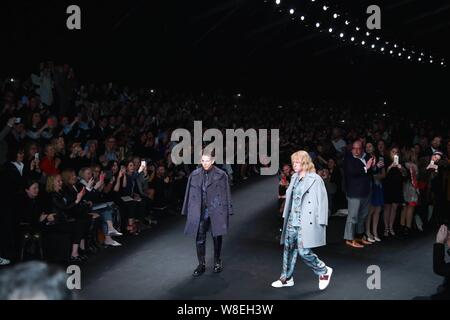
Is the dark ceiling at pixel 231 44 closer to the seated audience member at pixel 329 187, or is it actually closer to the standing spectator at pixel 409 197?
the seated audience member at pixel 329 187

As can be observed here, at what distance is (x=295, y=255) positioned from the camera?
5863 mm

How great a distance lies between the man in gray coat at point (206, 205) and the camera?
249 inches

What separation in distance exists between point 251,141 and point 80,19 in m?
6.73

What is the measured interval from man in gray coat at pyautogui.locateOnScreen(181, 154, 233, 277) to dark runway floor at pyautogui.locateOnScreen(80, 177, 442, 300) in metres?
0.51

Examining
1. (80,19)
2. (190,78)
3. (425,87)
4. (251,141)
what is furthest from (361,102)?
(80,19)

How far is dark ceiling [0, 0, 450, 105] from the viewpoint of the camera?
13594 millimetres

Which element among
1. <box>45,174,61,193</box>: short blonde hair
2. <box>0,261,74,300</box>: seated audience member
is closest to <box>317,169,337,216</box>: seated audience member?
<box>45,174,61,193</box>: short blonde hair

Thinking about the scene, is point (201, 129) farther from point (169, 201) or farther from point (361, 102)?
point (361, 102)

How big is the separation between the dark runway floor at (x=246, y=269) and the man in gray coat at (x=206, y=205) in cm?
51

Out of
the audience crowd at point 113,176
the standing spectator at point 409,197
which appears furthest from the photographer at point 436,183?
the standing spectator at point 409,197

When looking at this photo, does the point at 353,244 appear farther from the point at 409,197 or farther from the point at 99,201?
the point at 99,201

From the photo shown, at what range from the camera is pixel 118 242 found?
26.0 feet

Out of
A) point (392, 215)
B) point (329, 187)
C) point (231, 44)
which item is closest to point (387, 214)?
point (392, 215)

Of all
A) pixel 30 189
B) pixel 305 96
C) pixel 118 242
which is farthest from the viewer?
pixel 305 96
